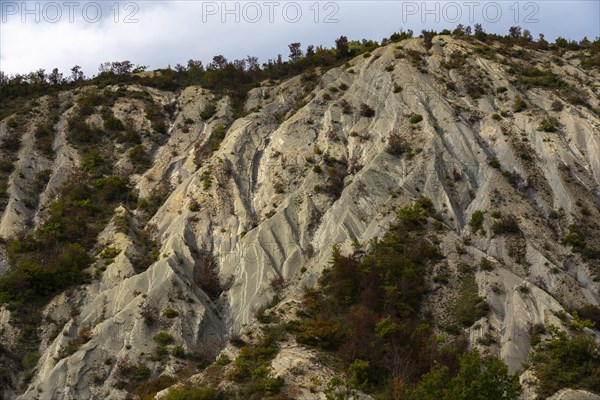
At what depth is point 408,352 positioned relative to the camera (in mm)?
41406

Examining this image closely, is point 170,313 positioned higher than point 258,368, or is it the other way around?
point 170,313

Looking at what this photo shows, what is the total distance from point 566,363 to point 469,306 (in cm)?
759

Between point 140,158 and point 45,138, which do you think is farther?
point 45,138

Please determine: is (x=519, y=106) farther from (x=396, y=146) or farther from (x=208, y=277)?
(x=208, y=277)

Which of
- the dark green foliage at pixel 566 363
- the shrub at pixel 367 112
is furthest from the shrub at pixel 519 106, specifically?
the dark green foliage at pixel 566 363

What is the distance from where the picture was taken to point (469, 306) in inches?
1815

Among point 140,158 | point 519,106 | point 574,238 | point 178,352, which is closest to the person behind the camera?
point 178,352

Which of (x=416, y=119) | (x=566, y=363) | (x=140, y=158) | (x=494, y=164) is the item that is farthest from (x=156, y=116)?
(x=566, y=363)

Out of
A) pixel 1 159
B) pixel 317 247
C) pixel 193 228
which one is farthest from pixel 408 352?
pixel 1 159

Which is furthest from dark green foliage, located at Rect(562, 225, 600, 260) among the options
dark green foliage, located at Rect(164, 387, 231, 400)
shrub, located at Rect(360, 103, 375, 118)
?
dark green foliage, located at Rect(164, 387, 231, 400)

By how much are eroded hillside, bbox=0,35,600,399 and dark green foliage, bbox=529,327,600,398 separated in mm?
1042

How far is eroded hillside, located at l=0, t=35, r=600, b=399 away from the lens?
4656cm

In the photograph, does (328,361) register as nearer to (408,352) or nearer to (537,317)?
(408,352)

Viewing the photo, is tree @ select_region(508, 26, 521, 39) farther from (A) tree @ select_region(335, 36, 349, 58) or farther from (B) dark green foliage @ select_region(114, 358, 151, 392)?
(B) dark green foliage @ select_region(114, 358, 151, 392)
